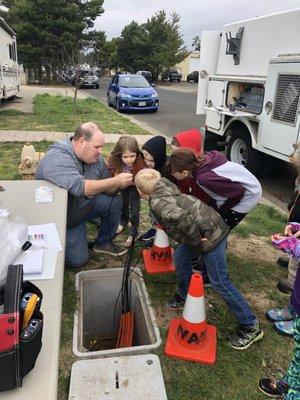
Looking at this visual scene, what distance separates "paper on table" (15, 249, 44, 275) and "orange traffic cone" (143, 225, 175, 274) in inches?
66.6

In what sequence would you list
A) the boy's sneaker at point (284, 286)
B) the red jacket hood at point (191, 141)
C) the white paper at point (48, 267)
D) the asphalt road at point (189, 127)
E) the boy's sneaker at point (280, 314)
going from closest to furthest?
the white paper at point (48, 267) → the red jacket hood at point (191, 141) → the boy's sneaker at point (280, 314) → the boy's sneaker at point (284, 286) → the asphalt road at point (189, 127)

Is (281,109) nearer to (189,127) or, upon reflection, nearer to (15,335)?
(15,335)

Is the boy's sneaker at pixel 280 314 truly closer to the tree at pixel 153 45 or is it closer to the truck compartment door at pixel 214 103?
the truck compartment door at pixel 214 103

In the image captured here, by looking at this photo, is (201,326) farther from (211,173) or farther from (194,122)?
(194,122)

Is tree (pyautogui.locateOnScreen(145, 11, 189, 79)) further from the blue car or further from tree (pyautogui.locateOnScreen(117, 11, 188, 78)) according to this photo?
the blue car

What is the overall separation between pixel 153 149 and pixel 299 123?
2190mm

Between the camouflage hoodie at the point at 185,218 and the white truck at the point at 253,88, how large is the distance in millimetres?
3027

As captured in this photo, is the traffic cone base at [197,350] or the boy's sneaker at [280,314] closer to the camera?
the traffic cone base at [197,350]

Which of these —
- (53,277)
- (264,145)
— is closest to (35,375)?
(53,277)

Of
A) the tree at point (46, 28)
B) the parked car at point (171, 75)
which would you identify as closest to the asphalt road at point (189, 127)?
the tree at point (46, 28)

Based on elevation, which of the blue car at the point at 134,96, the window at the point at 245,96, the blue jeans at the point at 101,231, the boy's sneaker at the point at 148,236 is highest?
the window at the point at 245,96

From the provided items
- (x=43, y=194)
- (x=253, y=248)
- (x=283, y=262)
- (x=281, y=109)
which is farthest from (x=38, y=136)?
(x=283, y=262)

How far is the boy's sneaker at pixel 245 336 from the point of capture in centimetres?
259

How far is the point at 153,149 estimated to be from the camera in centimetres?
363
